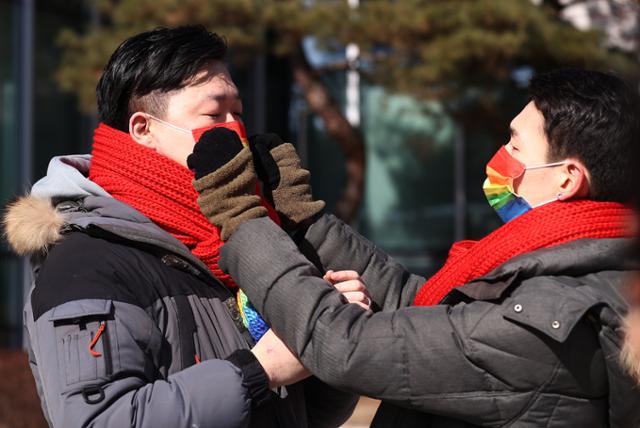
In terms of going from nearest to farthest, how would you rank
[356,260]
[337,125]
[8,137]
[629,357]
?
[629,357], [356,260], [337,125], [8,137]

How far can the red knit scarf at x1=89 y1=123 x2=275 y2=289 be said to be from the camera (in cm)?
221

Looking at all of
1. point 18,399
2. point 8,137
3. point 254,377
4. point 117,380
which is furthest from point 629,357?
point 8,137

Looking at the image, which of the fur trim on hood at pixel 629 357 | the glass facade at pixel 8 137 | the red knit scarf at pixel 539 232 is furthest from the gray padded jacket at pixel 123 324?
the glass facade at pixel 8 137

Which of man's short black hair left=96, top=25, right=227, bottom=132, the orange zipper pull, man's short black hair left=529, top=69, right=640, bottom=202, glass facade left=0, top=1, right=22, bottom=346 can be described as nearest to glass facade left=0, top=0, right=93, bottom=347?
glass facade left=0, top=1, right=22, bottom=346

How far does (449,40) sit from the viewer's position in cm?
791

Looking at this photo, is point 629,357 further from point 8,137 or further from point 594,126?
point 8,137

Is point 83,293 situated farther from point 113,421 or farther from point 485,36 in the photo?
point 485,36

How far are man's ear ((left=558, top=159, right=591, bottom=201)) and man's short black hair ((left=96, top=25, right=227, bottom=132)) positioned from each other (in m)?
0.88

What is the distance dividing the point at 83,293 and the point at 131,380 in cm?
20

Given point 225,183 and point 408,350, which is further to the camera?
point 225,183

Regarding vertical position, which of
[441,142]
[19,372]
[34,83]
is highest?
[34,83]

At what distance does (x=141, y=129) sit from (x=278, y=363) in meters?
0.70

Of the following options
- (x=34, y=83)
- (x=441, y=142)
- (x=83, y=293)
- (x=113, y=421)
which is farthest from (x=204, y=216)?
(x=441, y=142)

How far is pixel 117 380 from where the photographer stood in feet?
6.24
